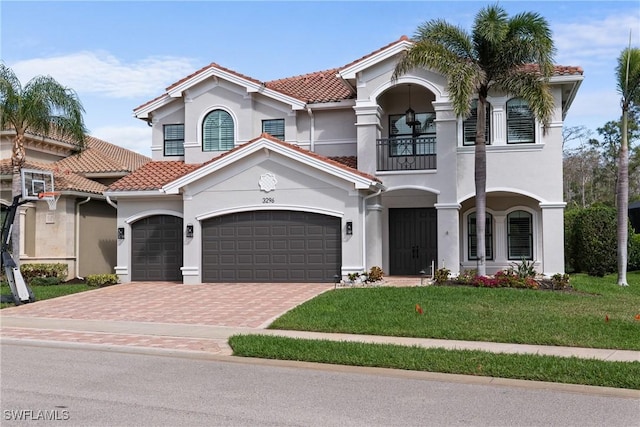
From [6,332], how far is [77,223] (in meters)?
11.3

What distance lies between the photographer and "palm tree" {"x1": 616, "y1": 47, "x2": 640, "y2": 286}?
19.7 metres

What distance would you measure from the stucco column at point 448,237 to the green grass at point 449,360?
974 centimetres

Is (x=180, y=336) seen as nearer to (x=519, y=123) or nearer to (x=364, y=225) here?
(x=364, y=225)

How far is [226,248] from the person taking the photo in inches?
811

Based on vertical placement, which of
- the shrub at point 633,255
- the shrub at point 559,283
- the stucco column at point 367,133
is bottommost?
the shrub at point 559,283

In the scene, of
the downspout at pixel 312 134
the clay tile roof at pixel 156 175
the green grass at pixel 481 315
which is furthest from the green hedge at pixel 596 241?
the downspout at pixel 312 134

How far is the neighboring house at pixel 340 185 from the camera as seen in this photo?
19844mm

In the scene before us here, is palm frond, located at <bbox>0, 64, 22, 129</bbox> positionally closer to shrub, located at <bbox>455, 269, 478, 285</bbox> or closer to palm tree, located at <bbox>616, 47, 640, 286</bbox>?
shrub, located at <bbox>455, 269, 478, 285</bbox>

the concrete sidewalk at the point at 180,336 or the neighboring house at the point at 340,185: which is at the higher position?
the neighboring house at the point at 340,185

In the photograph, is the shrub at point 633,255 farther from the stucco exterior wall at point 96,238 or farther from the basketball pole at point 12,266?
the basketball pole at point 12,266

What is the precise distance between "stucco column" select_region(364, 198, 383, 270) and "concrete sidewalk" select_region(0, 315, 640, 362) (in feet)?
27.4

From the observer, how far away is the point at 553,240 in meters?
20.0

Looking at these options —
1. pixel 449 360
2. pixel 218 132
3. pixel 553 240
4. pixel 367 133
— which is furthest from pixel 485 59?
pixel 449 360

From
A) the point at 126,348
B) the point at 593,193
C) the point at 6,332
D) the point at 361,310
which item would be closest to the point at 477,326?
the point at 361,310
